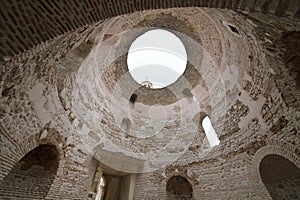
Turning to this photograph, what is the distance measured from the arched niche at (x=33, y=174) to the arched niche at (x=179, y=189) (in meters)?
4.25

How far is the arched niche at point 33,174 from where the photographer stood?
471cm

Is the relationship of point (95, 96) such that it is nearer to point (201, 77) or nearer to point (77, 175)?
point (77, 175)

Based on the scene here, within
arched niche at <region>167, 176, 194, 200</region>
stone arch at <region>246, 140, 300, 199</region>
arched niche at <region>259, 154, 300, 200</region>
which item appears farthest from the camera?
arched niche at <region>167, 176, 194, 200</region>

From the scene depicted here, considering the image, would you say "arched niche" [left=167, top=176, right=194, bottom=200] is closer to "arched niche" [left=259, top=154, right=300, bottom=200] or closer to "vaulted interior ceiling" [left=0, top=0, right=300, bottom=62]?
"arched niche" [left=259, top=154, right=300, bottom=200]

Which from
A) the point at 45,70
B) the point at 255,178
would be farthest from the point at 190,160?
the point at 45,70

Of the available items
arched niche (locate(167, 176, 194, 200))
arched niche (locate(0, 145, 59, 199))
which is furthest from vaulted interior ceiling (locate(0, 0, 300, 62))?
arched niche (locate(167, 176, 194, 200))

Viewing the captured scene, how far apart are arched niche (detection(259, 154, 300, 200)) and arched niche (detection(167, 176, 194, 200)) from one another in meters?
2.87

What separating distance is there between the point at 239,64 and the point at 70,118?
5747mm

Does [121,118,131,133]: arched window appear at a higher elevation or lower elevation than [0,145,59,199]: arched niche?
higher

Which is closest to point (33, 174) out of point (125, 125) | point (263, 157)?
point (125, 125)

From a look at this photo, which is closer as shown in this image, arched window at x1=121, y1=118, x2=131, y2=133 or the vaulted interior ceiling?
the vaulted interior ceiling

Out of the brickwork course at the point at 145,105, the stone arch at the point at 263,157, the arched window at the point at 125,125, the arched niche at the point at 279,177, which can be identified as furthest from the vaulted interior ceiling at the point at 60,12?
the arched window at the point at 125,125

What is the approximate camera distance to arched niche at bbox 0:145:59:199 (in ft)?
15.5

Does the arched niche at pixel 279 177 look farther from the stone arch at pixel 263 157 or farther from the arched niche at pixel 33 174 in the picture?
the arched niche at pixel 33 174
